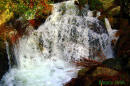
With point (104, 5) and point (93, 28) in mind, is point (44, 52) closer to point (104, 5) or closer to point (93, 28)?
point (93, 28)

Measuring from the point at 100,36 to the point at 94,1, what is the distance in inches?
104

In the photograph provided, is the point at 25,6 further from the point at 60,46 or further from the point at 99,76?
the point at 99,76

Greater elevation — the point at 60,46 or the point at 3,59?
the point at 60,46

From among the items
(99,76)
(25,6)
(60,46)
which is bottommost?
(99,76)

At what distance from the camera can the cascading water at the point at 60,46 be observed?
22.4 ft

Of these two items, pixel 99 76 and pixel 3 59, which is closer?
pixel 99 76

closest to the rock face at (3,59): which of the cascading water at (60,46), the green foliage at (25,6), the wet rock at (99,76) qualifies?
the cascading water at (60,46)

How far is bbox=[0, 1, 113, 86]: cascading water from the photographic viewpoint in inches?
269

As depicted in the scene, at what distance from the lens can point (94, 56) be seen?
6.88 m

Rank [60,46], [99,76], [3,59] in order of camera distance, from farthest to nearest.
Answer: [60,46]
[3,59]
[99,76]

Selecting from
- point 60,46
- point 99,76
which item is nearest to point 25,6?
point 60,46

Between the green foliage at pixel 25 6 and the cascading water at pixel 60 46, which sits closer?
the cascading water at pixel 60 46

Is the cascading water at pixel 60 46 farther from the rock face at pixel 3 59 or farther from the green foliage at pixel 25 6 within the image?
the green foliage at pixel 25 6

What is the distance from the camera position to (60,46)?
7.35 m
